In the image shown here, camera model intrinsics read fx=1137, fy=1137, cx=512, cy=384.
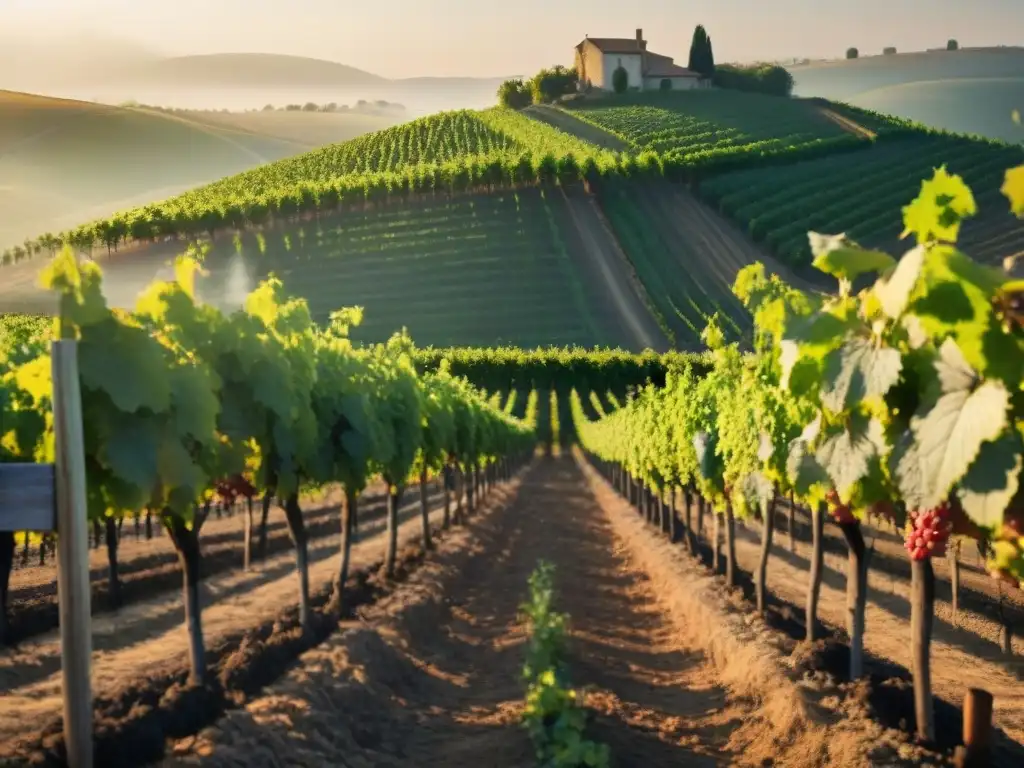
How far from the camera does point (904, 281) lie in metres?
4.04

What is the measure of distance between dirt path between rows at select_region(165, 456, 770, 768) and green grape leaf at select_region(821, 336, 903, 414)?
16.3ft

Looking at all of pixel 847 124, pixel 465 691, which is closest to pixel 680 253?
pixel 847 124

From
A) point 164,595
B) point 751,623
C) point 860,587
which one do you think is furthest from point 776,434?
point 164,595

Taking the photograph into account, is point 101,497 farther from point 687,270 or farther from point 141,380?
point 687,270

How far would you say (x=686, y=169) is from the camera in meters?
91.5

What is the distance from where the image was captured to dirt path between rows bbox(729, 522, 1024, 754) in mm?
11547

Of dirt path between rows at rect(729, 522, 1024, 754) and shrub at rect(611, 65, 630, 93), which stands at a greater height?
shrub at rect(611, 65, 630, 93)

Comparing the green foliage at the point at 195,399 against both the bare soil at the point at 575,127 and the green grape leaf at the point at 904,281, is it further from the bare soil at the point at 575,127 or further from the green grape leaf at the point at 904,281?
the bare soil at the point at 575,127

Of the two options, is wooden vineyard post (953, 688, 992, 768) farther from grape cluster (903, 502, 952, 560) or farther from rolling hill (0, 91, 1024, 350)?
rolling hill (0, 91, 1024, 350)

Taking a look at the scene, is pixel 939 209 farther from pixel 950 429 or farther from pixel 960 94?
pixel 960 94

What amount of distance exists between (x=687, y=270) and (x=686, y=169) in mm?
18361

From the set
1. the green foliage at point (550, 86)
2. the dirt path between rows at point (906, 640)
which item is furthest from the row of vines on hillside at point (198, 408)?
the green foliage at point (550, 86)

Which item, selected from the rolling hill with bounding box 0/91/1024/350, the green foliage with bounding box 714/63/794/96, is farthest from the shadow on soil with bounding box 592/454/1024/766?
the green foliage with bounding box 714/63/794/96

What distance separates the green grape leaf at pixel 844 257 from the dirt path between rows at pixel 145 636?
25.6ft
